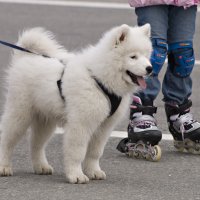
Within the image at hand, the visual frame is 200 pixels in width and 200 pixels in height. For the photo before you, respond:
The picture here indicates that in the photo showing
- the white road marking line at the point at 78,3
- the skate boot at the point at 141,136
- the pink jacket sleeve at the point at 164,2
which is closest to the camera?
the pink jacket sleeve at the point at 164,2

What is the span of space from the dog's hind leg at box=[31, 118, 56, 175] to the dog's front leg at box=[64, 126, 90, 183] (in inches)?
16.3

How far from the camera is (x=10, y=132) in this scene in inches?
236

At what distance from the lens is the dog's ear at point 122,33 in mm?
5617

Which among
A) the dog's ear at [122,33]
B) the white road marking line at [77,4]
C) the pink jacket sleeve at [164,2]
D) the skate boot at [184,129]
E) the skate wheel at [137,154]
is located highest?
the white road marking line at [77,4]

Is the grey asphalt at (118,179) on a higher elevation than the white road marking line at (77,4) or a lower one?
lower

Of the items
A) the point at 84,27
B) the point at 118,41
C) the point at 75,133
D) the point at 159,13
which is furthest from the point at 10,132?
the point at 84,27

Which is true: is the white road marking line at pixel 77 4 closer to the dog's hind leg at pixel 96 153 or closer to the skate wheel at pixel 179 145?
the skate wheel at pixel 179 145

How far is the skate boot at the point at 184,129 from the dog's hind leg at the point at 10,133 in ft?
4.86

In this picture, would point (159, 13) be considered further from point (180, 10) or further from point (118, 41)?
point (118, 41)

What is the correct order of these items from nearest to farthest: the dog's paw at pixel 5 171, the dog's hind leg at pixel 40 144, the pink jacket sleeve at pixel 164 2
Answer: the dog's paw at pixel 5 171 → the dog's hind leg at pixel 40 144 → the pink jacket sleeve at pixel 164 2

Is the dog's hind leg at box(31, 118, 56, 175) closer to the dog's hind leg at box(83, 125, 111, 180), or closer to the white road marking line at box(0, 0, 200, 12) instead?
the dog's hind leg at box(83, 125, 111, 180)

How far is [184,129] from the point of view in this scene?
6.94 metres

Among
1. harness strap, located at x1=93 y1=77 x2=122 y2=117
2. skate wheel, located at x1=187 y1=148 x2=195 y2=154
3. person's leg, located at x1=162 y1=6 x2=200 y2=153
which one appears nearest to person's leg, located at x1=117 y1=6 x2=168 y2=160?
person's leg, located at x1=162 y1=6 x2=200 y2=153

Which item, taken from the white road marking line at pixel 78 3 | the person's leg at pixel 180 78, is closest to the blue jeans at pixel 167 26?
the person's leg at pixel 180 78
